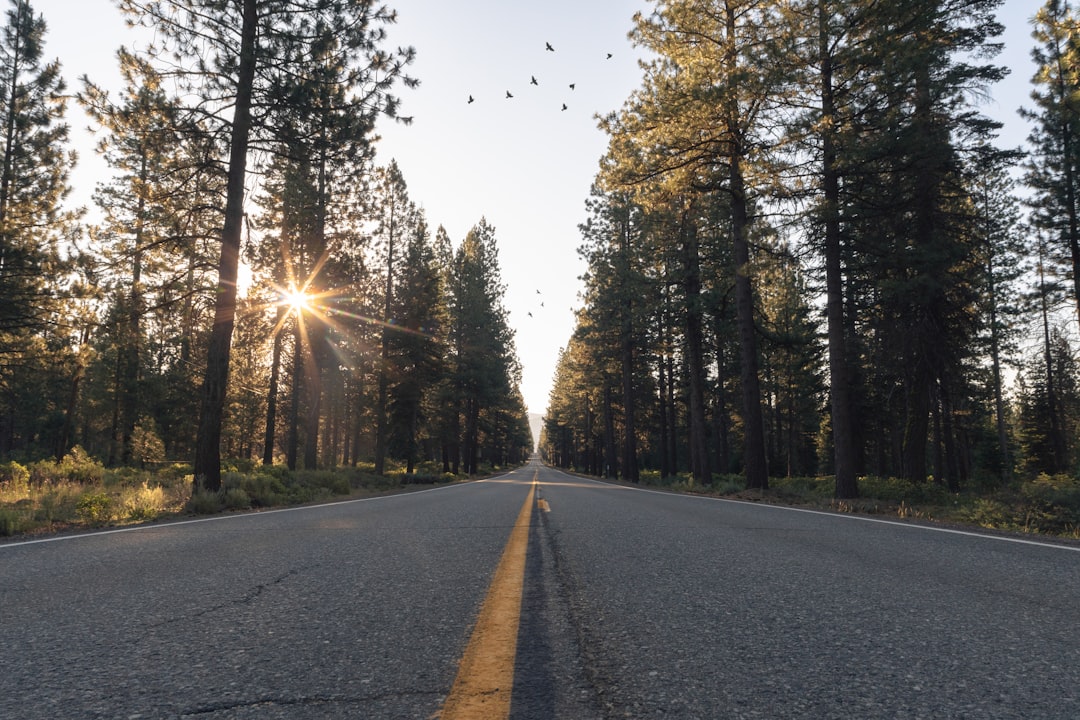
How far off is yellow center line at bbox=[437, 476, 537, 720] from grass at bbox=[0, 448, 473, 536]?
701cm

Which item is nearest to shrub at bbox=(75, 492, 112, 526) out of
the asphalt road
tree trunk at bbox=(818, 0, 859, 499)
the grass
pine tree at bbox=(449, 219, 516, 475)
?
the grass

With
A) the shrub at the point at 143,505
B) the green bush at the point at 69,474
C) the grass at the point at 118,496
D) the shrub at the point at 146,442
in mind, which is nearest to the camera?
the grass at the point at 118,496

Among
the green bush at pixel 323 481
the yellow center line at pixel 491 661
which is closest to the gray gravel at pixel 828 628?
the yellow center line at pixel 491 661

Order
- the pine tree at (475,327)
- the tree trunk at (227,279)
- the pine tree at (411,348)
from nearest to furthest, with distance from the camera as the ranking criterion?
the tree trunk at (227,279) < the pine tree at (411,348) < the pine tree at (475,327)

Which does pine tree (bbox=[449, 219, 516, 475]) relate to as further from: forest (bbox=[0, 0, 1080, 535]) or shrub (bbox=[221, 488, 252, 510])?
shrub (bbox=[221, 488, 252, 510])

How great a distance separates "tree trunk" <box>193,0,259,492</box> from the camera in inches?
464

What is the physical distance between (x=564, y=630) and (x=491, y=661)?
478 millimetres

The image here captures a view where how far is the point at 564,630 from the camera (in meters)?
2.45

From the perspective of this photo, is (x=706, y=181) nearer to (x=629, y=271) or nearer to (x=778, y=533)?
(x=629, y=271)

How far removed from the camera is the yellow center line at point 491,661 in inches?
65.5

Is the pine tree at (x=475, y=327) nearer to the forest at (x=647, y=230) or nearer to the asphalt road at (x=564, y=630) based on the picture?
the forest at (x=647, y=230)

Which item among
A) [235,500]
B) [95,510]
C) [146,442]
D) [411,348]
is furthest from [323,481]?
[146,442]

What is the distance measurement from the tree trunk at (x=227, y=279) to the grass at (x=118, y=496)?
70cm

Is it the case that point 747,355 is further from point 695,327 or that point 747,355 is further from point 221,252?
point 221,252
